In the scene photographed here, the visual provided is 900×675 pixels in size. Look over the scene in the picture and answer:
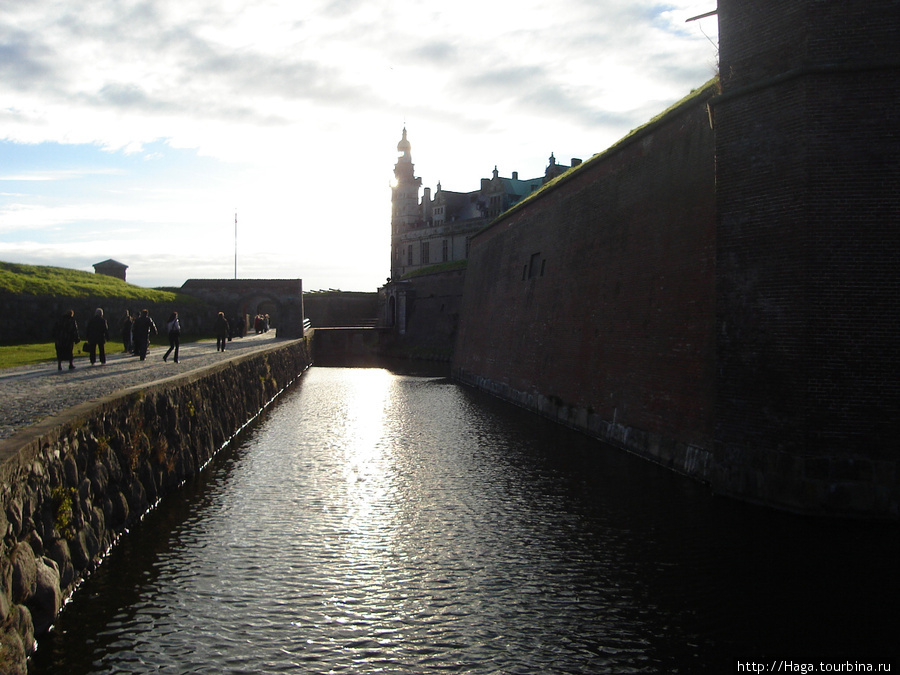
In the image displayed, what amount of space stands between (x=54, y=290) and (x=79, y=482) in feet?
83.1

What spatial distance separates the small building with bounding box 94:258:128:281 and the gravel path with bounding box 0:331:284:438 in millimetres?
28131

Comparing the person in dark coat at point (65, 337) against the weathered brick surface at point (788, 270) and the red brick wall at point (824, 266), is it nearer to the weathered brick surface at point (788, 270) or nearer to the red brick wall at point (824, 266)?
the weathered brick surface at point (788, 270)

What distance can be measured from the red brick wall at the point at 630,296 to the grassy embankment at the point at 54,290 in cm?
1425

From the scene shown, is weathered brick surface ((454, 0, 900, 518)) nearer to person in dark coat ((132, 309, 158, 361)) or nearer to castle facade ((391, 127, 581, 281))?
person in dark coat ((132, 309, 158, 361))

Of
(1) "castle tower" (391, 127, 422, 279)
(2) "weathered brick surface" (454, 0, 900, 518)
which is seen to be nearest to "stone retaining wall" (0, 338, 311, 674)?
(2) "weathered brick surface" (454, 0, 900, 518)

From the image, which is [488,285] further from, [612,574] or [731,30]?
[612,574]

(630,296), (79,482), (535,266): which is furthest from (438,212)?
(79,482)

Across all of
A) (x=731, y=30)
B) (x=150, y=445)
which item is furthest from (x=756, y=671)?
(x=731, y=30)

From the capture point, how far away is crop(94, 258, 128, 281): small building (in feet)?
158

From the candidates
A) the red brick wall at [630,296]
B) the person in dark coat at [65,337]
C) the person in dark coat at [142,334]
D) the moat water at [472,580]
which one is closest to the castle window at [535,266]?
the red brick wall at [630,296]

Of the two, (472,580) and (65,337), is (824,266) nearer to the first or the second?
A: (472,580)

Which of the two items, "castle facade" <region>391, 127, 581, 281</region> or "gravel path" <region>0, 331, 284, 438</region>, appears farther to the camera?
"castle facade" <region>391, 127, 581, 281</region>

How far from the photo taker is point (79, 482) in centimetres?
816

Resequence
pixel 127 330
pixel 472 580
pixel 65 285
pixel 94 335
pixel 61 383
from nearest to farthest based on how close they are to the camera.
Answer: pixel 472 580
pixel 61 383
pixel 94 335
pixel 127 330
pixel 65 285
